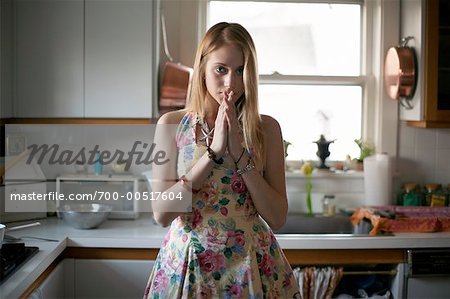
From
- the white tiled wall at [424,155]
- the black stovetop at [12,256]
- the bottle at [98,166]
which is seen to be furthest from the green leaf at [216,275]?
the white tiled wall at [424,155]

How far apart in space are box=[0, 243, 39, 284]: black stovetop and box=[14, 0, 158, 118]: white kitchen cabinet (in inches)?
30.1

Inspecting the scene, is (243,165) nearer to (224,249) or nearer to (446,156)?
(224,249)

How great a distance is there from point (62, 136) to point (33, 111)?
1.14 ft

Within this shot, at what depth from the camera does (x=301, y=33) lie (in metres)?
3.14

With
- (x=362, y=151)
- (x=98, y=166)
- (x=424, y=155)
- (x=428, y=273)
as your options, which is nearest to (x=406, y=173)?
(x=424, y=155)

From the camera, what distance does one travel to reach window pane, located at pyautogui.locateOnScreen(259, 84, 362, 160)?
3141 millimetres

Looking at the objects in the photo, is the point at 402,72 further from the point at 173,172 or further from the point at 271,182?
the point at 173,172

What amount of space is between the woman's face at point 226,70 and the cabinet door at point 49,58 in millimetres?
1262

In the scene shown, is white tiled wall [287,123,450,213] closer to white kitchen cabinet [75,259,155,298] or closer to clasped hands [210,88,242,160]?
white kitchen cabinet [75,259,155,298]

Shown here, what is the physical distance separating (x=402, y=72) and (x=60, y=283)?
180cm

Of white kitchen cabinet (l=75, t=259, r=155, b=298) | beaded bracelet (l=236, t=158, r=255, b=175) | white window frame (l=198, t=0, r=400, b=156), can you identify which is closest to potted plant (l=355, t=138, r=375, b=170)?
white window frame (l=198, t=0, r=400, b=156)

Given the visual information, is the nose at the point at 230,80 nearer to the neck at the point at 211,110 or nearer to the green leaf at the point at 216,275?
the neck at the point at 211,110

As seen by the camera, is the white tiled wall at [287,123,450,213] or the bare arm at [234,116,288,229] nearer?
the bare arm at [234,116,288,229]

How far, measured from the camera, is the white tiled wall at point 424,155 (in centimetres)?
308
